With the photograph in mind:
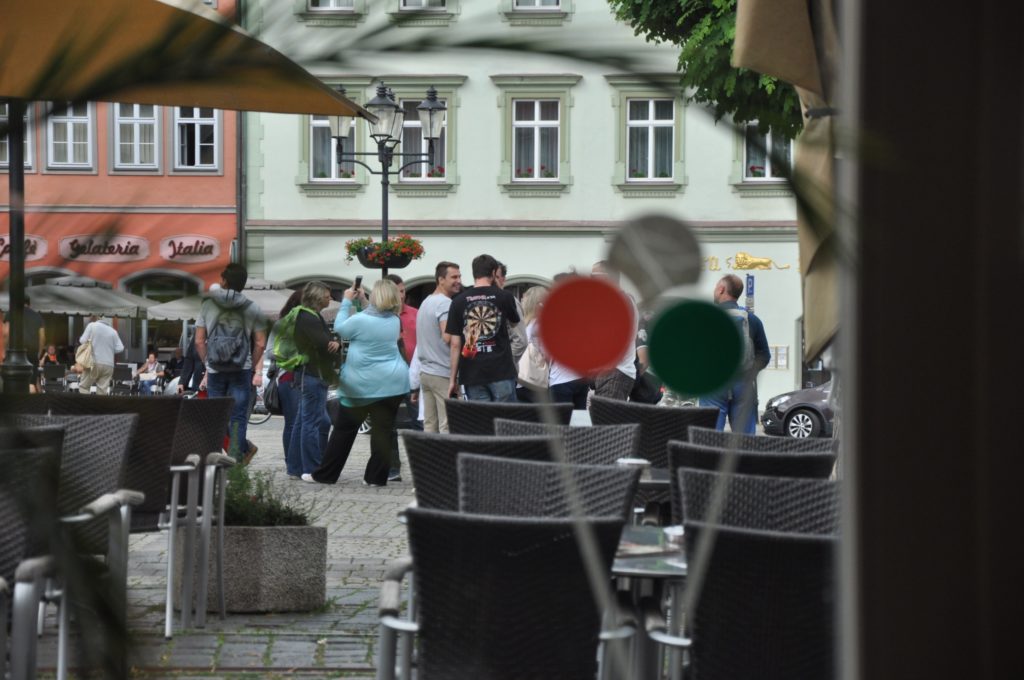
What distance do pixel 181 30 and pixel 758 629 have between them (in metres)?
2.28

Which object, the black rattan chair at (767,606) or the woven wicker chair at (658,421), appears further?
the woven wicker chair at (658,421)

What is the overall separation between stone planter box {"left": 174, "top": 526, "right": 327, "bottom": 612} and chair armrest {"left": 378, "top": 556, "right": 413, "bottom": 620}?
1.78 metres

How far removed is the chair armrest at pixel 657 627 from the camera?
8.84 feet

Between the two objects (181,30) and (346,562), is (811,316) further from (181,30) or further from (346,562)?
(346,562)

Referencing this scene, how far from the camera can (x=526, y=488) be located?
11.1 feet

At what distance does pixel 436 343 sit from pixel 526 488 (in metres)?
5.60

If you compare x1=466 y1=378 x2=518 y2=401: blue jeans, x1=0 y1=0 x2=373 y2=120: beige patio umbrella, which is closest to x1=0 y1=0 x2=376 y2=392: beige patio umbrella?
x1=0 y1=0 x2=373 y2=120: beige patio umbrella

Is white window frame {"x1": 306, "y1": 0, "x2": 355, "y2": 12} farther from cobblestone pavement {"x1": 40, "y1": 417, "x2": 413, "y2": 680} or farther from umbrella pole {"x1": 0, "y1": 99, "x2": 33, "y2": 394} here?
cobblestone pavement {"x1": 40, "y1": 417, "x2": 413, "y2": 680}

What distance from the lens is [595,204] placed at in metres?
0.68

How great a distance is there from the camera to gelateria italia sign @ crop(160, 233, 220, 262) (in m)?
0.46

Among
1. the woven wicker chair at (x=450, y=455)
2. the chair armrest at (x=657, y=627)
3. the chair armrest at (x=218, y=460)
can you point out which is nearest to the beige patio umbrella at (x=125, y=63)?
the chair armrest at (x=657, y=627)

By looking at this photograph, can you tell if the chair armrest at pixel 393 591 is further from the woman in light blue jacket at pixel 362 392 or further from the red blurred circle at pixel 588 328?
the woman in light blue jacket at pixel 362 392

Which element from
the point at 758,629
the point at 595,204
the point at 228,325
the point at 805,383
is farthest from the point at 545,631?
the point at 805,383

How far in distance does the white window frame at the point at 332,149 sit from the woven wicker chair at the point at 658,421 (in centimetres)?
431
